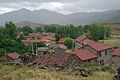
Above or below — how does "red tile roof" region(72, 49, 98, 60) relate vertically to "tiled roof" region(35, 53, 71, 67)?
below

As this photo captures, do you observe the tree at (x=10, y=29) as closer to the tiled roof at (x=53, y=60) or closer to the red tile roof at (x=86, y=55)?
the red tile roof at (x=86, y=55)

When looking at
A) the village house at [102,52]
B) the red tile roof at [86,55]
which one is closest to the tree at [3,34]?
the red tile roof at [86,55]

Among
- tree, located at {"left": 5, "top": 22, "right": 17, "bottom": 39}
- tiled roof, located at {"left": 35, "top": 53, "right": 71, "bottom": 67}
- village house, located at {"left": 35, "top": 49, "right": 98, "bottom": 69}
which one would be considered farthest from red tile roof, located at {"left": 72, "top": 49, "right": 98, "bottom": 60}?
tree, located at {"left": 5, "top": 22, "right": 17, "bottom": 39}

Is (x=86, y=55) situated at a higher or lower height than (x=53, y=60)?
lower

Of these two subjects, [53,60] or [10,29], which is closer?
[53,60]

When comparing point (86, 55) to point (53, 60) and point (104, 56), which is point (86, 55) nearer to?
point (104, 56)

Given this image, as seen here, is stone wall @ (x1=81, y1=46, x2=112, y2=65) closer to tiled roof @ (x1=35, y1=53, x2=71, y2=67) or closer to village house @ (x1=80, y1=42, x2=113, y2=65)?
village house @ (x1=80, y1=42, x2=113, y2=65)

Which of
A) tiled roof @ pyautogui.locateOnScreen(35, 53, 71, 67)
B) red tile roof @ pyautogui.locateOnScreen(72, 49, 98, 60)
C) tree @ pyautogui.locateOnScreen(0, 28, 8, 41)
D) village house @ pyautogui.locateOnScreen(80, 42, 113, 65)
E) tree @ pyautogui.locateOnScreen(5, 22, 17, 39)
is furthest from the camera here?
tree @ pyautogui.locateOnScreen(5, 22, 17, 39)

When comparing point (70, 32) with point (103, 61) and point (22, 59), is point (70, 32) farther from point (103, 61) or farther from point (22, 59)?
point (22, 59)

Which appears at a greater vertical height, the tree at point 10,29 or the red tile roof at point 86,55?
the tree at point 10,29

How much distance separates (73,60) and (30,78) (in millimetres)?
11463

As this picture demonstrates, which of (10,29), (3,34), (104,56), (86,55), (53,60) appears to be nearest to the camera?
(53,60)

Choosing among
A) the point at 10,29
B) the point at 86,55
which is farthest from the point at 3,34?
the point at 86,55

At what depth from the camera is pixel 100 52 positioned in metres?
27.6
